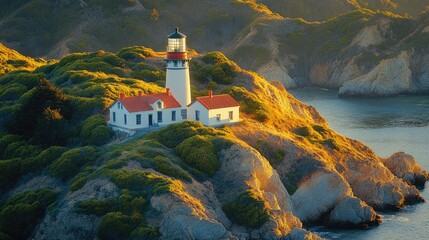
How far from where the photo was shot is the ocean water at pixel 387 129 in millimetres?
61375

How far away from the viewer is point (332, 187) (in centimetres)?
6316

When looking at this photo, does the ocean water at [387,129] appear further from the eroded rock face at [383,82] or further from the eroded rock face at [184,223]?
Result: the eroded rock face at [184,223]

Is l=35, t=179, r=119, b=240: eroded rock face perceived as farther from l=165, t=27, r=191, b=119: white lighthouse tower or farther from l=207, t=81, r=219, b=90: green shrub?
l=207, t=81, r=219, b=90: green shrub

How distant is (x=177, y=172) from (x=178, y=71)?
12.9m

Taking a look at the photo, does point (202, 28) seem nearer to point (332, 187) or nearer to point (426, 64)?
point (426, 64)

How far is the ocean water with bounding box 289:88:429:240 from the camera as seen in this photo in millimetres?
61375

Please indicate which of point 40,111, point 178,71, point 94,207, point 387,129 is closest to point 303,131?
point 178,71

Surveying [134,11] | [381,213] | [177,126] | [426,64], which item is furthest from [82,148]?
[134,11]

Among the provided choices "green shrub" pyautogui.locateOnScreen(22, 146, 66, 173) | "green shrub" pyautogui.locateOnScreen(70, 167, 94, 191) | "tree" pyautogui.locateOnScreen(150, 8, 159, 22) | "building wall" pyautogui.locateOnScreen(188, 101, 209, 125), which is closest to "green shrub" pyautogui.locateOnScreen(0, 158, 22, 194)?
"green shrub" pyautogui.locateOnScreen(22, 146, 66, 173)

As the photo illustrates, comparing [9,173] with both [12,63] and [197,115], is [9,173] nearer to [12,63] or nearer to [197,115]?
[197,115]

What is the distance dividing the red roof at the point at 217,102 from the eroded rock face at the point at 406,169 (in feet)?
52.4

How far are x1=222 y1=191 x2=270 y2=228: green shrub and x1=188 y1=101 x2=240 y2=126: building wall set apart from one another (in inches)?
398

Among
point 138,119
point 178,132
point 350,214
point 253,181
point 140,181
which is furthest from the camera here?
point 138,119

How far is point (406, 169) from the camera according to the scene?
74500 millimetres
